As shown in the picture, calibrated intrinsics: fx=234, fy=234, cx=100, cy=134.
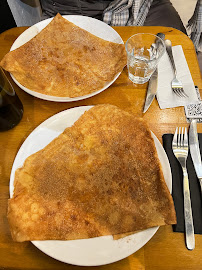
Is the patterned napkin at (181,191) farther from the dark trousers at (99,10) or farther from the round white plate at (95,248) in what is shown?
the dark trousers at (99,10)

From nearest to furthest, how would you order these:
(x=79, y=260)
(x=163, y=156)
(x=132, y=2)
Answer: (x=79, y=260) → (x=163, y=156) → (x=132, y=2)

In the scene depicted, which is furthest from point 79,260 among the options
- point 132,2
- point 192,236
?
point 132,2

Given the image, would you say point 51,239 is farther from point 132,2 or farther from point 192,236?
point 132,2

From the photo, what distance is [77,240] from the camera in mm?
595

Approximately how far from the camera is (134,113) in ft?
2.80

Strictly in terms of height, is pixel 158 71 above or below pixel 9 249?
above

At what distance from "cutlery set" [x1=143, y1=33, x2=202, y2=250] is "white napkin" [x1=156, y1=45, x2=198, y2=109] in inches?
0.6

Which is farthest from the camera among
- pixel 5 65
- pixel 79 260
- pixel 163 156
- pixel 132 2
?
pixel 132 2

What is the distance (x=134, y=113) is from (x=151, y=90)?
12 cm

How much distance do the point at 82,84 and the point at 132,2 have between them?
2.62 feet

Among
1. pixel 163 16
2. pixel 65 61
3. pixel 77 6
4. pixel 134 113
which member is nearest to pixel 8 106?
pixel 65 61

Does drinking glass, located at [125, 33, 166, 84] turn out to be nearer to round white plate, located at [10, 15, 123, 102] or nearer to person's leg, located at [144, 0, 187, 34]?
round white plate, located at [10, 15, 123, 102]

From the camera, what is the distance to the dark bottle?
709 mm

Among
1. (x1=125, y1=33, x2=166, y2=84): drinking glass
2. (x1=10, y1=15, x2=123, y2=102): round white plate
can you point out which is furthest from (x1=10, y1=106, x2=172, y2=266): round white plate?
(x1=10, y1=15, x2=123, y2=102): round white plate
